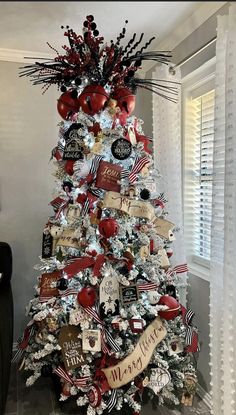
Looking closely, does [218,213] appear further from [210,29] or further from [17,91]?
[17,91]

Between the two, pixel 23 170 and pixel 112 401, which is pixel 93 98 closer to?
pixel 23 170

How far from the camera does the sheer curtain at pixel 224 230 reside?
5.41 feet

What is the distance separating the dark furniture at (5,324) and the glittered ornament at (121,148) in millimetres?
1043

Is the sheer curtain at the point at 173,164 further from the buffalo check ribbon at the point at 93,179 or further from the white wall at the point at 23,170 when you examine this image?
the white wall at the point at 23,170

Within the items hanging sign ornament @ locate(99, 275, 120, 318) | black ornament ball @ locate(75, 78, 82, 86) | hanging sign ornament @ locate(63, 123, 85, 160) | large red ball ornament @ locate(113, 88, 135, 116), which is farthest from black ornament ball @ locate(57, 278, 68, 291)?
black ornament ball @ locate(75, 78, 82, 86)

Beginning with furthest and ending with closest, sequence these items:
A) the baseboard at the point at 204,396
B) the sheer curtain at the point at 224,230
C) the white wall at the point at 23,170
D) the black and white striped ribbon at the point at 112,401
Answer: the white wall at the point at 23,170, the baseboard at the point at 204,396, the black and white striped ribbon at the point at 112,401, the sheer curtain at the point at 224,230

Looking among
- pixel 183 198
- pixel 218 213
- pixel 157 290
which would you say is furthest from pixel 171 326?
pixel 183 198

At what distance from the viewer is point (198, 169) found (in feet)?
7.97

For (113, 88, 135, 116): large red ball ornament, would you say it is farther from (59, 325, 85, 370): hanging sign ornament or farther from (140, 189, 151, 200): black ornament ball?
(59, 325, 85, 370): hanging sign ornament

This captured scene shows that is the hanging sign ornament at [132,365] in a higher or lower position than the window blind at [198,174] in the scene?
lower

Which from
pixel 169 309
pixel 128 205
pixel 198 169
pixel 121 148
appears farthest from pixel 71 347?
Result: pixel 198 169

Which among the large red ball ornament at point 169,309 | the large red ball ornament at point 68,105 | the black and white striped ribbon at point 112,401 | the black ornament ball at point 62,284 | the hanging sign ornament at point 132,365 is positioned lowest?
the black and white striped ribbon at point 112,401

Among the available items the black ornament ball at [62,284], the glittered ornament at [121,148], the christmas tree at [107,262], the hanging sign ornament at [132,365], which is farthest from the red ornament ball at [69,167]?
the hanging sign ornament at [132,365]

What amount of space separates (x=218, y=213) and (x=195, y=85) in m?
1.02
